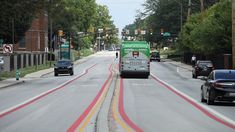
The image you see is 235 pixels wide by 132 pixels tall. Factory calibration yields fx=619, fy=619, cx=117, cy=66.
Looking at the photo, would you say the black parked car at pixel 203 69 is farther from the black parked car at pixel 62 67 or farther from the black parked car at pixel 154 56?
the black parked car at pixel 154 56

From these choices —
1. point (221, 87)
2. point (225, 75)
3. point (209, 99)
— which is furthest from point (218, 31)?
point (221, 87)

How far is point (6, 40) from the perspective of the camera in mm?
82938

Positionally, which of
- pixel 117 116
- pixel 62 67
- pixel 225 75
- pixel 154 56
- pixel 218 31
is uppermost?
pixel 218 31

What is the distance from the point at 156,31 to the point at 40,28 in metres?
31.7

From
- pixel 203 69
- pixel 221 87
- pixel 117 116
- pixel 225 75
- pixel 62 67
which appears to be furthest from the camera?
pixel 62 67

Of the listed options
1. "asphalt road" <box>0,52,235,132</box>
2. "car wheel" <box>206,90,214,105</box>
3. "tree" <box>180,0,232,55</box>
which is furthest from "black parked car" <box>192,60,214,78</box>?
"car wheel" <box>206,90,214,105</box>

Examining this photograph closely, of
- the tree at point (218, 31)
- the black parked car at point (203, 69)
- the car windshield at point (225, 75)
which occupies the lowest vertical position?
the black parked car at point (203, 69)

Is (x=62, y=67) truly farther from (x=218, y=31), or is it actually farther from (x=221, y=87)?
(x=221, y=87)

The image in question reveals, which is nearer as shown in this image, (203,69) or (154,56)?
(203,69)

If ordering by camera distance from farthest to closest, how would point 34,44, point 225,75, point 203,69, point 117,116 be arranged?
point 34,44 < point 203,69 < point 225,75 < point 117,116

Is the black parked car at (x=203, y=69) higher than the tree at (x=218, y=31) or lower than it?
lower

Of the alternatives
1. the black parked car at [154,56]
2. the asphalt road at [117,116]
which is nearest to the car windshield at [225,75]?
the asphalt road at [117,116]

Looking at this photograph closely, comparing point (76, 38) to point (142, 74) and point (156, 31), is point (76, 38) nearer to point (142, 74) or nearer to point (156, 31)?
point (156, 31)

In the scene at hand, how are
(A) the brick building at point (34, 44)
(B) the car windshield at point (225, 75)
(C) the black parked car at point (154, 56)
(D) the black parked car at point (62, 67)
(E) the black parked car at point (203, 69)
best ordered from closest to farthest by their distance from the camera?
(B) the car windshield at point (225, 75) → (E) the black parked car at point (203, 69) → (D) the black parked car at point (62, 67) → (A) the brick building at point (34, 44) → (C) the black parked car at point (154, 56)
